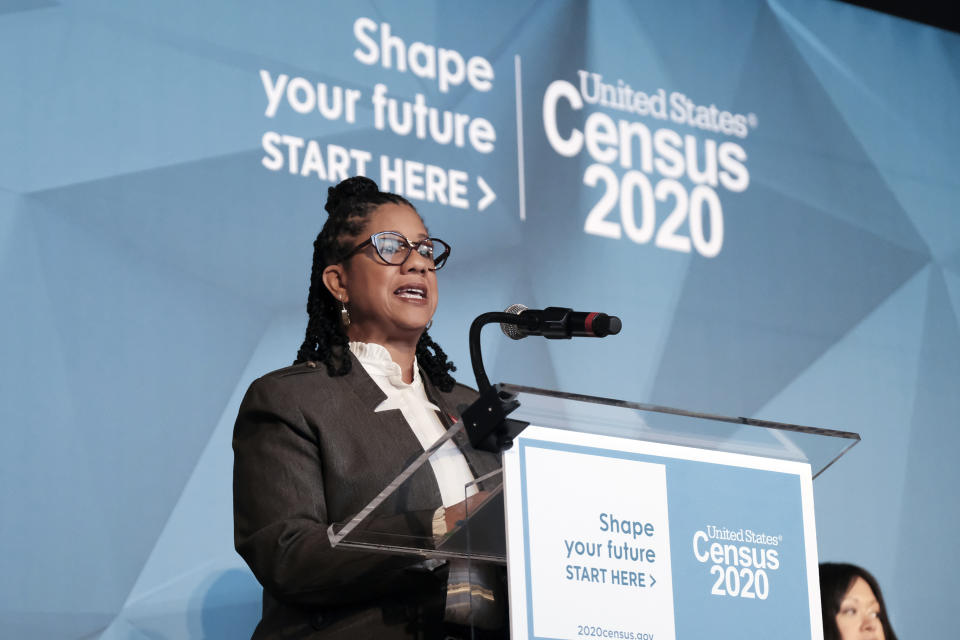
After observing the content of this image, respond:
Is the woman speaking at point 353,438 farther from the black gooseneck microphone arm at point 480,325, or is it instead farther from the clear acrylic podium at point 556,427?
the black gooseneck microphone arm at point 480,325

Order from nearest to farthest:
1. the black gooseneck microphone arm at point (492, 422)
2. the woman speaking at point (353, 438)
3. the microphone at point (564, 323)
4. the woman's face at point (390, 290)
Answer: the black gooseneck microphone arm at point (492, 422) → the microphone at point (564, 323) → the woman speaking at point (353, 438) → the woman's face at point (390, 290)

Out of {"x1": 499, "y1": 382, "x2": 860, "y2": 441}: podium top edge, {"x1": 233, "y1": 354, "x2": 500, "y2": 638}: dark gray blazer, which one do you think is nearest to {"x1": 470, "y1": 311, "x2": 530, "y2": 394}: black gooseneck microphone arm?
{"x1": 499, "y1": 382, "x2": 860, "y2": 441}: podium top edge

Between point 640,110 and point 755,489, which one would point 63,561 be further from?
point 640,110

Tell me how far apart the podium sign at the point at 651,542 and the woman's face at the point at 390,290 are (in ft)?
3.04

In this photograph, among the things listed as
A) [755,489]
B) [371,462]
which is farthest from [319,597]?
[755,489]

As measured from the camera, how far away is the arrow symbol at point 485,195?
3.84m

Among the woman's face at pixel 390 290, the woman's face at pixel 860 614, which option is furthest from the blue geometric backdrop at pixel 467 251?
the woman's face at pixel 390 290

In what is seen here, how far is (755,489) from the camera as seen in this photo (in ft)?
5.53

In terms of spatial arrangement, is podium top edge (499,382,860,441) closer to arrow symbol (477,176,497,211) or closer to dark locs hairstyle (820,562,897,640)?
dark locs hairstyle (820,562,897,640)

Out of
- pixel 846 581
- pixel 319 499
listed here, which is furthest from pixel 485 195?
pixel 319 499

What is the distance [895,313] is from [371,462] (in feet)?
9.61

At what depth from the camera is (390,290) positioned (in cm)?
246

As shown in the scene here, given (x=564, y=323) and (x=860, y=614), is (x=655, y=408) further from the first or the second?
(x=860, y=614)

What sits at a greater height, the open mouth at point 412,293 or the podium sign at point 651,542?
Result: the open mouth at point 412,293
